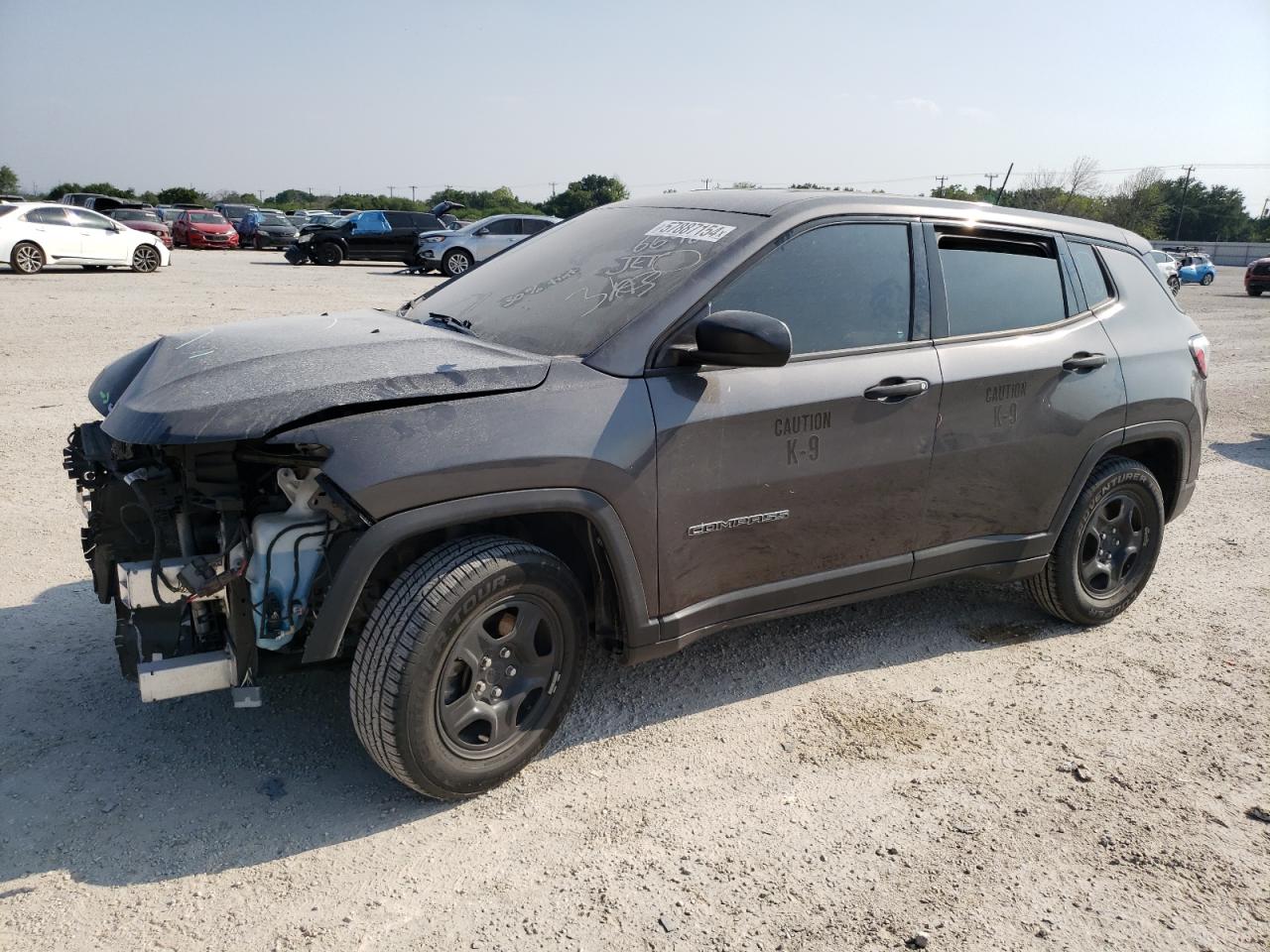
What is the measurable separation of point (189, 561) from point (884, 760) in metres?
2.35

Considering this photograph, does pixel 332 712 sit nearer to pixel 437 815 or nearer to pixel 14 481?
pixel 437 815

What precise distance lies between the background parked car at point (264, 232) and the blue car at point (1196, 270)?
30.7m

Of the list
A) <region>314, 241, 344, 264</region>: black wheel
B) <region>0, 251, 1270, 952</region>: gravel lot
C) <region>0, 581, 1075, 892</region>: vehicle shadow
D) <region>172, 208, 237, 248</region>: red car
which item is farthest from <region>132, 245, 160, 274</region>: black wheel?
<region>0, 581, 1075, 892</region>: vehicle shadow

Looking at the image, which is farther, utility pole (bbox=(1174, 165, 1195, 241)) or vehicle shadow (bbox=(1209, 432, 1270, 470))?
utility pole (bbox=(1174, 165, 1195, 241))

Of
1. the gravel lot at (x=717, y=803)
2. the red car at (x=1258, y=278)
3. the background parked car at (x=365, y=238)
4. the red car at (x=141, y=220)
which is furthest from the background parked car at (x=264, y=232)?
the gravel lot at (x=717, y=803)

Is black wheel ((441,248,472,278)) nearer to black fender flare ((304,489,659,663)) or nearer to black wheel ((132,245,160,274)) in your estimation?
black wheel ((132,245,160,274))

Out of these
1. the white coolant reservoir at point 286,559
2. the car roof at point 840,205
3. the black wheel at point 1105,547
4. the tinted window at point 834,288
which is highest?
the car roof at point 840,205

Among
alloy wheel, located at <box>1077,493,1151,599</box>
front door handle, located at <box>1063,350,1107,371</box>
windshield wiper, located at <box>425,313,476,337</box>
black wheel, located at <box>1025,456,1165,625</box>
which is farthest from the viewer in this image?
alloy wheel, located at <box>1077,493,1151,599</box>

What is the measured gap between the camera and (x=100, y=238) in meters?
19.8

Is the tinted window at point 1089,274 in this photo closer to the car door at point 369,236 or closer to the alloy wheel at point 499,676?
the alloy wheel at point 499,676

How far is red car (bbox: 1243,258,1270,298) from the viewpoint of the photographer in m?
27.8

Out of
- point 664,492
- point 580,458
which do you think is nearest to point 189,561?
point 580,458

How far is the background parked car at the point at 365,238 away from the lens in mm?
26003

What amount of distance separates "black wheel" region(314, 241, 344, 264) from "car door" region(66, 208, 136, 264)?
6056mm
